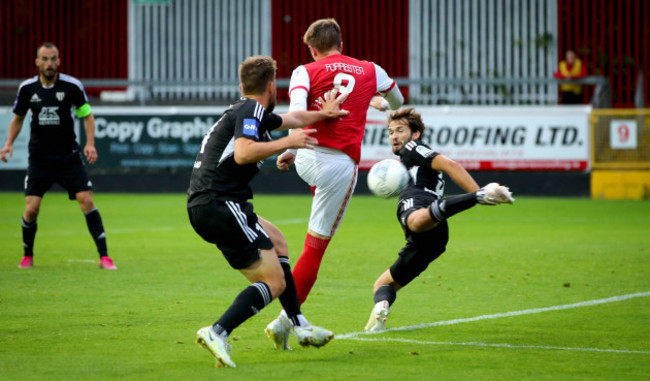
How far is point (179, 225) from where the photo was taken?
1587 cm

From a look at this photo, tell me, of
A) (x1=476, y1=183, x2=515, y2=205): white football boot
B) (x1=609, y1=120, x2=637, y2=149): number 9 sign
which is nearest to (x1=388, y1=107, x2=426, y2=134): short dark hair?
(x1=476, y1=183, x2=515, y2=205): white football boot

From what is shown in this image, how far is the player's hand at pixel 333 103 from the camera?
6.59 metres

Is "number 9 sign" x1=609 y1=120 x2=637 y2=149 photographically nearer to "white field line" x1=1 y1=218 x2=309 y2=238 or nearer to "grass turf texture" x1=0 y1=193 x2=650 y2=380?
"grass turf texture" x1=0 y1=193 x2=650 y2=380

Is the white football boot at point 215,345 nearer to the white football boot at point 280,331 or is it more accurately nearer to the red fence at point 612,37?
the white football boot at point 280,331

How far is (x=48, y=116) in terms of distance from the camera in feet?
36.3

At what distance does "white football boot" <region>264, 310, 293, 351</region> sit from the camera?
21.4ft

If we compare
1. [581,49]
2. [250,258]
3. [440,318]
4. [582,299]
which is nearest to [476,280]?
[582,299]

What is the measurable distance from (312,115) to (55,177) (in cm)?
528

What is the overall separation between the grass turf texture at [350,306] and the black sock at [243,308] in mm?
240

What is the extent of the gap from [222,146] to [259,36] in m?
19.3

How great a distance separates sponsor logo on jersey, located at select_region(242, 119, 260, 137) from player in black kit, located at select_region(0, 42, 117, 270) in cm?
529

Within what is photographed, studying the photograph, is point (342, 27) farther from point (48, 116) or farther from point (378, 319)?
point (378, 319)

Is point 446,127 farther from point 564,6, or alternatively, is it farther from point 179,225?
point 179,225

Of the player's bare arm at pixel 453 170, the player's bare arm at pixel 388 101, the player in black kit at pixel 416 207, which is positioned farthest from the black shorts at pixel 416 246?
the player's bare arm at pixel 388 101
